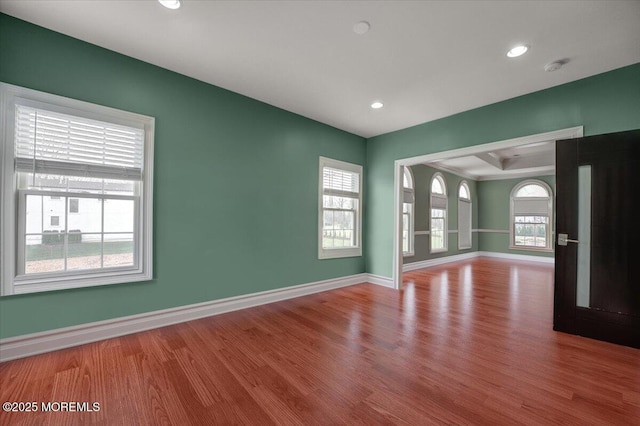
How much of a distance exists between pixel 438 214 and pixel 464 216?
5.84 feet

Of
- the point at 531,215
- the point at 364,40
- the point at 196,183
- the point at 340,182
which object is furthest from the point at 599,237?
the point at 531,215

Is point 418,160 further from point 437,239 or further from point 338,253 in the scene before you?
point 437,239

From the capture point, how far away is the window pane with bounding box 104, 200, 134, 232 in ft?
8.43

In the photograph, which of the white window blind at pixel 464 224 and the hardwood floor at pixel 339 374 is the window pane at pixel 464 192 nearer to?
the white window blind at pixel 464 224

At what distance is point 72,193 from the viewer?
2.40 m

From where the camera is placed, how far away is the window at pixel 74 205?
2.40m

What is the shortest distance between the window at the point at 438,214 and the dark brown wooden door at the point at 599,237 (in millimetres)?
4065

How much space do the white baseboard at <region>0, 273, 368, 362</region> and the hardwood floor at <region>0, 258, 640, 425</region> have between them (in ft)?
0.30

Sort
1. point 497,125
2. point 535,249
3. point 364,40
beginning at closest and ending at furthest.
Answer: point 364,40 < point 497,125 < point 535,249

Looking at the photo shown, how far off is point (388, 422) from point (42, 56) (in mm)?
3943

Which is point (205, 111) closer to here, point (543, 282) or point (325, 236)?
point (325, 236)

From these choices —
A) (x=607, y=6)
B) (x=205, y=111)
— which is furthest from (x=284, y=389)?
(x=607, y=6)

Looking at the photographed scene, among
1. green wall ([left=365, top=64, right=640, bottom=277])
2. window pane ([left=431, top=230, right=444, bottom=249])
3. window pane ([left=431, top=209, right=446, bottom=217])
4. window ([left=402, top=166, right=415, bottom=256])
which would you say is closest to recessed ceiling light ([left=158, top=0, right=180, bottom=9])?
green wall ([left=365, top=64, right=640, bottom=277])

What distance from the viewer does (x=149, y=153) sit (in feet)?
8.99
